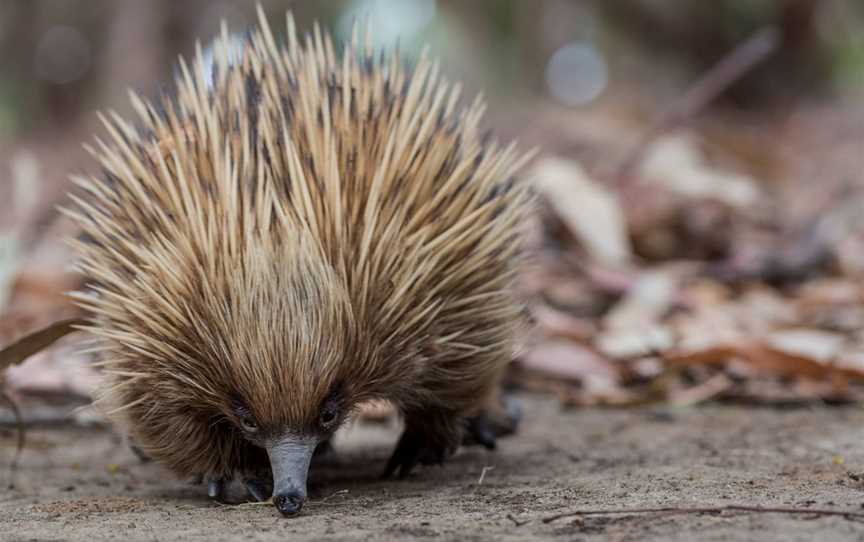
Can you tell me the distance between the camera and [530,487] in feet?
8.64

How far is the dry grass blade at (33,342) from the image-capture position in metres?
2.85

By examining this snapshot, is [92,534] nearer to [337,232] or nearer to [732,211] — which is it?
[337,232]

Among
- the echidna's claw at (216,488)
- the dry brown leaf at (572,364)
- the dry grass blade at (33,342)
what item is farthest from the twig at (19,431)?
the dry brown leaf at (572,364)

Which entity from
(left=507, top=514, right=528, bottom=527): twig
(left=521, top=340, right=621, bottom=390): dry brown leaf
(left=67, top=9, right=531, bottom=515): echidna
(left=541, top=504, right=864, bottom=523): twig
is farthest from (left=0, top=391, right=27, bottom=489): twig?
(left=521, top=340, right=621, bottom=390): dry brown leaf

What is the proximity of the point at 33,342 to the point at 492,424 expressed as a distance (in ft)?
5.07

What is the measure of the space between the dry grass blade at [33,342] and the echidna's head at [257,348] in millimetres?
302

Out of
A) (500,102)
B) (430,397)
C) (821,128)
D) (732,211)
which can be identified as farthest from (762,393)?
(500,102)

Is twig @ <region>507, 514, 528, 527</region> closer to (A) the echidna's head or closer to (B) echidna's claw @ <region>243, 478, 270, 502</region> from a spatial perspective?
(A) the echidna's head

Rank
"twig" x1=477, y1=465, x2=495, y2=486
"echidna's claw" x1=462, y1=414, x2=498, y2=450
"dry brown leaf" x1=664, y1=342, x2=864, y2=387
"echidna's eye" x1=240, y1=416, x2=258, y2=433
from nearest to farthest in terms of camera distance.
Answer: "echidna's eye" x1=240, y1=416, x2=258, y2=433, "twig" x1=477, y1=465, x2=495, y2=486, "echidna's claw" x1=462, y1=414, x2=498, y2=450, "dry brown leaf" x1=664, y1=342, x2=864, y2=387

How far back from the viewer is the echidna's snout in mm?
2273

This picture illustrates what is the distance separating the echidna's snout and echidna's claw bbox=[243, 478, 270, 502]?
0.48 metres

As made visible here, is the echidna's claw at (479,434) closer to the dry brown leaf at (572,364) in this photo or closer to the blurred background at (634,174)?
the blurred background at (634,174)

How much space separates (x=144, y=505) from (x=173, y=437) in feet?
0.69

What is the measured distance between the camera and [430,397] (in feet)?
9.66
